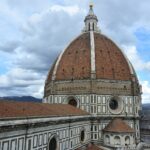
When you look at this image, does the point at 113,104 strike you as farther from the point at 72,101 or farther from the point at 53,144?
the point at 53,144

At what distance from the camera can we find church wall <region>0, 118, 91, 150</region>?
55.7 feet

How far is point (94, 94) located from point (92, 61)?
17.7ft

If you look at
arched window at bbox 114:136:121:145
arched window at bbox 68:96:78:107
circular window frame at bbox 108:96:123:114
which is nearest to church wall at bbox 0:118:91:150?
arched window at bbox 114:136:121:145

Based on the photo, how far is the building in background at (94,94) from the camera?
31500 millimetres

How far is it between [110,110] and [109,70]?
247 inches

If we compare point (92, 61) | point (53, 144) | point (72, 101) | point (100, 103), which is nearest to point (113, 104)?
point (100, 103)

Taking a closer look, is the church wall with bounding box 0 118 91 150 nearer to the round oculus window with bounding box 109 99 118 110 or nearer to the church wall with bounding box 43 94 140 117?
the church wall with bounding box 43 94 140 117

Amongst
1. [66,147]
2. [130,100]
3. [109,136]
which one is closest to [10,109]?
[66,147]

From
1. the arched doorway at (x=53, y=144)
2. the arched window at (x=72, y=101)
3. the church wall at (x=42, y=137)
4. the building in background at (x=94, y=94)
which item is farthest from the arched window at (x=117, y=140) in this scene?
the arched doorway at (x=53, y=144)

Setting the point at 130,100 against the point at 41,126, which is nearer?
the point at 41,126

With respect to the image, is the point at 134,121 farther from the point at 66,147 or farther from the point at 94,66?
the point at 66,147

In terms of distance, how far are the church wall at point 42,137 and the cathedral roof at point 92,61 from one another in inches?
374

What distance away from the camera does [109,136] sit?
33969 millimetres

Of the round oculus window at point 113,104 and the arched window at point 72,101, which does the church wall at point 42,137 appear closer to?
the arched window at point 72,101
